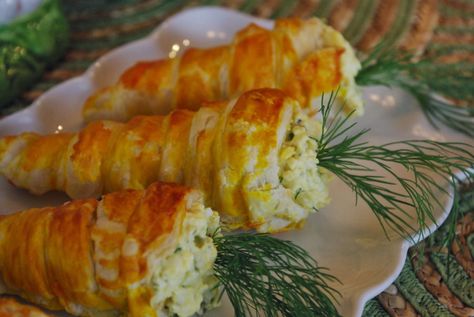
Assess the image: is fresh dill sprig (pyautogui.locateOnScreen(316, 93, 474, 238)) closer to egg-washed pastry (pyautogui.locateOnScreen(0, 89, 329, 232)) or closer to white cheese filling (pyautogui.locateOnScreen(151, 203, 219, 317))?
egg-washed pastry (pyautogui.locateOnScreen(0, 89, 329, 232))

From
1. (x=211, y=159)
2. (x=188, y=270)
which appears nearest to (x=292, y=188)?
(x=211, y=159)

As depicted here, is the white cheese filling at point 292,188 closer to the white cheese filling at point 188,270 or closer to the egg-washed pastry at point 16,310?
the white cheese filling at point 188,270

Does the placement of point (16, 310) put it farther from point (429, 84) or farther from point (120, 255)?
point (429, 84)

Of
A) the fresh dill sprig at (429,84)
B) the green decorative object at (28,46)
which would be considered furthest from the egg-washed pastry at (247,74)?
the green decorative object at (28,46)

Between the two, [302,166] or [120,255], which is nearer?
[120,255]

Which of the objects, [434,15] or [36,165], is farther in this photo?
[434,15]

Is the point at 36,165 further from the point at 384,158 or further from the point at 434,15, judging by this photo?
the point at 434,15

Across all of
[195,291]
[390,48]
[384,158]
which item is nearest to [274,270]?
[195,291]

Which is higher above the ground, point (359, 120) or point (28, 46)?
point (28, 46)
